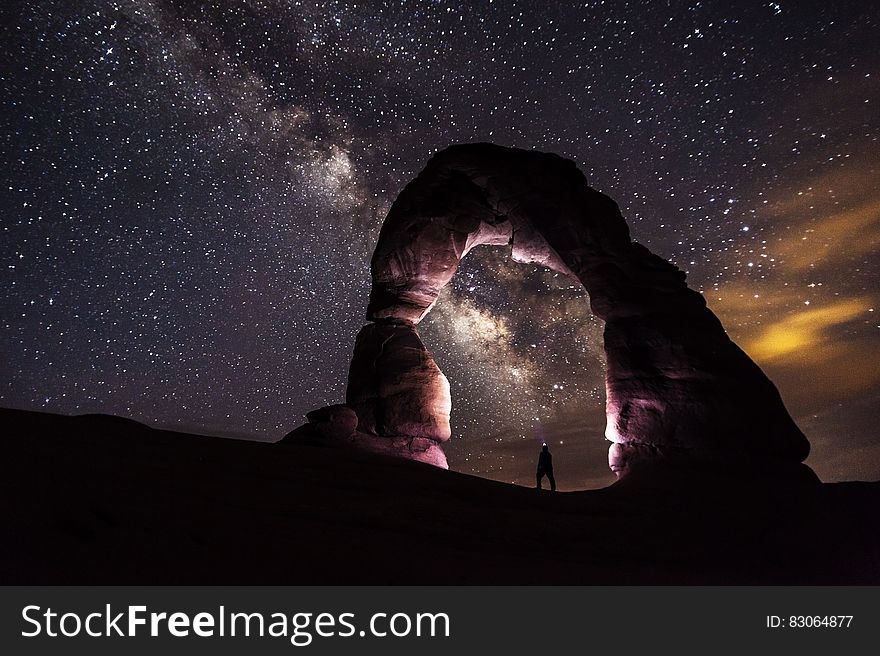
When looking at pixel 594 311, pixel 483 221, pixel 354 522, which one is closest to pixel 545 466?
pixel 594 311

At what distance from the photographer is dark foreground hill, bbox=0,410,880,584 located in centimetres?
391

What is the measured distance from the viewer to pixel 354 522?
597 centimetres

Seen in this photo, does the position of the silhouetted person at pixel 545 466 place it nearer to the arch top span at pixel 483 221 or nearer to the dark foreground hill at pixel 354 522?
the dark foreground hill at pixel 354 522

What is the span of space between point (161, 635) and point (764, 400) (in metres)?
12.7

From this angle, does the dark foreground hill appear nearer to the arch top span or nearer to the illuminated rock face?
the illuminated rock face

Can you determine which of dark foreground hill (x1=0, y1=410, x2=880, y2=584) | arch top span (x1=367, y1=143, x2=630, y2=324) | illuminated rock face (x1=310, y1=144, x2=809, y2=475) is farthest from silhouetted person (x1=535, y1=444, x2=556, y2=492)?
arch top span (x1=367, y1=143, x2=630, y2=324)

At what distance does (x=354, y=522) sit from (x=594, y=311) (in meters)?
10.6

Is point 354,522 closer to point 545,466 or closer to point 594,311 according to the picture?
point 545,466

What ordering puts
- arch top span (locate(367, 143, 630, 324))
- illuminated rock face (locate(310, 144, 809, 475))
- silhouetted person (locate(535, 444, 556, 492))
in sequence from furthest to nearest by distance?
1. arch top span (locate(367, 143, 630, 324))
2. silhouetted person (locate(535, 444, 556, 492))
3. illuminated rock face (locate(310, 144, 809, 475))

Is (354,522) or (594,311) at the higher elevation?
(594,311)

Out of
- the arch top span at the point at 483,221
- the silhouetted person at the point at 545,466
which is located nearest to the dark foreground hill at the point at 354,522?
the silhouetted person at the point at 545,466

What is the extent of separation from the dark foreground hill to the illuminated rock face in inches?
74.2

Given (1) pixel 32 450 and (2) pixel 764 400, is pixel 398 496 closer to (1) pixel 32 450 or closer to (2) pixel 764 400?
(1) pixel 32 450

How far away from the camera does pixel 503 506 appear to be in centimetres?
776
